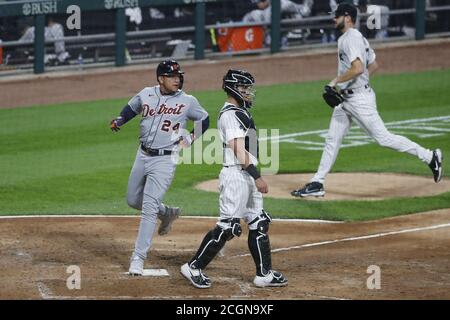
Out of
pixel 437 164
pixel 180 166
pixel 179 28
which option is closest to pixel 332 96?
pixel 437 164

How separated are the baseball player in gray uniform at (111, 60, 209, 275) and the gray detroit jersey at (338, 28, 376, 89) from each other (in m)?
3.22

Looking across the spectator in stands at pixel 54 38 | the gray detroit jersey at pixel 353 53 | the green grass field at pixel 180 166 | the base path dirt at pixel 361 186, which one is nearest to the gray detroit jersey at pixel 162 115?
the green grass field at pixel 180 166

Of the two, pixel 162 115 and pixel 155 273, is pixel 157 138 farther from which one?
pixel 155 273

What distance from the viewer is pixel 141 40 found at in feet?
69.9

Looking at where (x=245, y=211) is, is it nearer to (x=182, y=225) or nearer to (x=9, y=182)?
(x=182, y=225)

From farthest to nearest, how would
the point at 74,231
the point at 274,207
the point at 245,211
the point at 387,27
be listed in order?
1. the point at 387,27
2. the point at 274,207
3. the point at 74,231
4. the point at 245,211

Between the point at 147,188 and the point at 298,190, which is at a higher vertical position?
the point at 147,188

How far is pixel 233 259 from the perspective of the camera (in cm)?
1009

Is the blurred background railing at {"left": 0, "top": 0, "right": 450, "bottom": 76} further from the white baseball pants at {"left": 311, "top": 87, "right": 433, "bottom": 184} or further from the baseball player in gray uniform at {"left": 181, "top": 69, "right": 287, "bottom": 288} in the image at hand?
the baseball player in gray uniform at {"left": 181, "top": 69, "right": 287, "bottom": 288}

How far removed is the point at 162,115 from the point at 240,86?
2.70 ft

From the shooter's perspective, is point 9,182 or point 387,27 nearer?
point 9,182

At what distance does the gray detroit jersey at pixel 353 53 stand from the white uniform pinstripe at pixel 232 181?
146 inches

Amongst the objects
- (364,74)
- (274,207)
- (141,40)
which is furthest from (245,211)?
(141,40)

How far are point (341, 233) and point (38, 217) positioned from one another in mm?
3160
